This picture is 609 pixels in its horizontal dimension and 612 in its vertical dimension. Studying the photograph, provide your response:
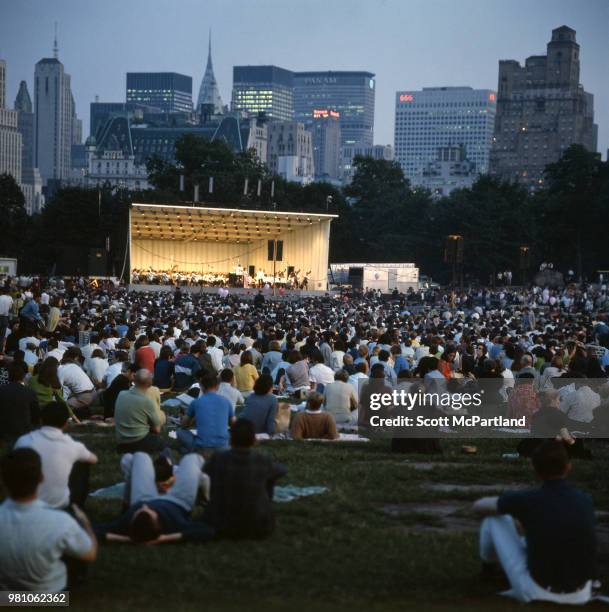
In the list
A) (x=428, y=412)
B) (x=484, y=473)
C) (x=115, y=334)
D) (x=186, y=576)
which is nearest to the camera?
(x=186, y=576)

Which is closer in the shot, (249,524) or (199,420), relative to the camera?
(249,524)

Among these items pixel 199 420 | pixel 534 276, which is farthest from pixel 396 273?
pixel 199 420

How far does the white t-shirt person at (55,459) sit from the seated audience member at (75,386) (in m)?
6.73

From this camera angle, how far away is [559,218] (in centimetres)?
7888

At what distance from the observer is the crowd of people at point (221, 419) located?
6.20 metres

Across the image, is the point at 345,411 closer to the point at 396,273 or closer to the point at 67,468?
the point at 67,468

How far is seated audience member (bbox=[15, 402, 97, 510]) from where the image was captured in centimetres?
713

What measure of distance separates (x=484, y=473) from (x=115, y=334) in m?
11.0

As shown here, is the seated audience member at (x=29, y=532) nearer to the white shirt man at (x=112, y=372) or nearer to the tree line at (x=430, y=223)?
the white shirt man at (x=112, y=372)

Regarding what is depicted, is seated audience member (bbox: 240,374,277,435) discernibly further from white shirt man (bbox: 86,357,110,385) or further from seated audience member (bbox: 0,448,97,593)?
seated audience member (bbox: 0,448,97,593)

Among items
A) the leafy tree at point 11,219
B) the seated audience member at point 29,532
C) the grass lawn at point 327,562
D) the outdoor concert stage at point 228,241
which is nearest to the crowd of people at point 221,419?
the seated audience member at point 29,532

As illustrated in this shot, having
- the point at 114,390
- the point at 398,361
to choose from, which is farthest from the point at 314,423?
the point at 398,361

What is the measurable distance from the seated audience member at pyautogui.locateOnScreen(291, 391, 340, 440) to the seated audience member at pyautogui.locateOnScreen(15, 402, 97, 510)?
4917mm

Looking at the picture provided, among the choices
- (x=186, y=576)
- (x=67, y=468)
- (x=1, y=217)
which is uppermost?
(x=1, y=217)
